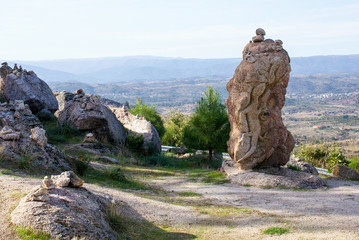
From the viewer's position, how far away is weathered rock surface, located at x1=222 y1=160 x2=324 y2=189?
12305mm

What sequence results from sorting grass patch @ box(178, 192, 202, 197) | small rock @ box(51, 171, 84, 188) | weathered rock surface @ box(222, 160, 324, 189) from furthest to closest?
weathered rock surface @ box(222, 160, 324, 189)
grass patch @ box(178, 192, 202, 197)
small rock @ box(51, 171, 84, 188)

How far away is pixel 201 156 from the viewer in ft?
72.1

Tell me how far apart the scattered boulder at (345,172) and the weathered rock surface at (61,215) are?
9.82m

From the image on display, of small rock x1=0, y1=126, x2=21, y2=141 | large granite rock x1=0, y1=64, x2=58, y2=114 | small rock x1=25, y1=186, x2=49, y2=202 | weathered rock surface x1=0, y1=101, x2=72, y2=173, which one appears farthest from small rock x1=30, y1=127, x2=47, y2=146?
large granite rock x1=0, y1=64, x2=58, y2=114

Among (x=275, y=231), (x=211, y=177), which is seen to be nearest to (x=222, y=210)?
(x=275, y=231)

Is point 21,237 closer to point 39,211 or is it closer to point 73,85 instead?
point 39,211

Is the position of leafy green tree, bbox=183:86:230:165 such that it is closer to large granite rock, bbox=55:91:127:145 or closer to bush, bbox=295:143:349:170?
large granite rock, bbox=55:91:127:145

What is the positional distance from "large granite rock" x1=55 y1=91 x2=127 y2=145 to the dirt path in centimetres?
878

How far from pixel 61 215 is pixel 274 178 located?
7.92 m

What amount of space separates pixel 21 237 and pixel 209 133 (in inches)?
590

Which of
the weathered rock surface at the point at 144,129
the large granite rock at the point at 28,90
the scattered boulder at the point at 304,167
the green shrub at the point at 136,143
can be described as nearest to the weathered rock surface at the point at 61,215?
the scattered boulder at the point at 304,167

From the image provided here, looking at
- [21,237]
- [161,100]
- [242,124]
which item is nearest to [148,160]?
[242,124]

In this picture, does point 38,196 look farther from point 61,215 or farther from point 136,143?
point 136,143

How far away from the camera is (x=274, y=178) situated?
1259 centimetres
